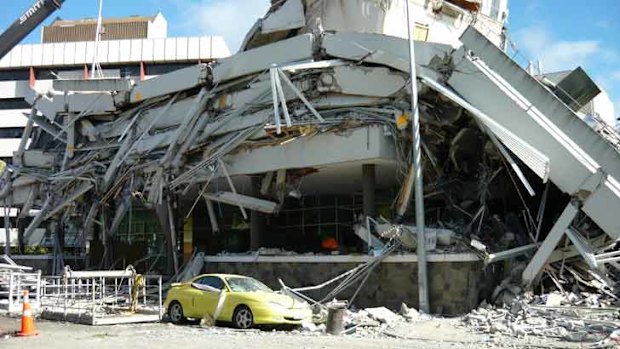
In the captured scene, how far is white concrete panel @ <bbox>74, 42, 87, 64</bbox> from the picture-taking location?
69.2 metres

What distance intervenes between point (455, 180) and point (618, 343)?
11.9m

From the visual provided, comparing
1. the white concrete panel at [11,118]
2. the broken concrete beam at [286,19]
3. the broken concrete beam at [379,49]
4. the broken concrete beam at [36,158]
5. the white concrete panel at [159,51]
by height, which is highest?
the white concrete panel at [159,51]

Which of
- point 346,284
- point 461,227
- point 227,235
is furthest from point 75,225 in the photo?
point 461,227

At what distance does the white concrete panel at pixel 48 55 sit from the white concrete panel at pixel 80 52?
2.69 meters

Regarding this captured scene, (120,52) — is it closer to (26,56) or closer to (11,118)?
(26,56)

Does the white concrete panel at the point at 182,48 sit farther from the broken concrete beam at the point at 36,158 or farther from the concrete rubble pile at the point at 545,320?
the concrete rubble pile at the point at 545,320

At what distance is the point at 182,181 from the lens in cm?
2595

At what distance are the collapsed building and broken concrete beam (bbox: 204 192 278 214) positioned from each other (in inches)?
3.5

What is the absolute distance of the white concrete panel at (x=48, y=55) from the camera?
69562mm

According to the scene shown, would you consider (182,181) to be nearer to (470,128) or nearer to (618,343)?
(470,128)

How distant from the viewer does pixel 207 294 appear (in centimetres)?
1678

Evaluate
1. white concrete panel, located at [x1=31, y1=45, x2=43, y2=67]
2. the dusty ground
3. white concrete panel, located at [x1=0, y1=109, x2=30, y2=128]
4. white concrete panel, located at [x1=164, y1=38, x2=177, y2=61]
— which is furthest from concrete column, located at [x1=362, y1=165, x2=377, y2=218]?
white concrete panel, located at [x1=31, y1=45, x2=43, y2=67]

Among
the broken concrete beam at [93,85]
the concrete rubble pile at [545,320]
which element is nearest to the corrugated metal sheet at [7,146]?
the broken concrete beam at [93,85]

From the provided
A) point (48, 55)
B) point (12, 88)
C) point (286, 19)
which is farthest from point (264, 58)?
point (12, 88)
